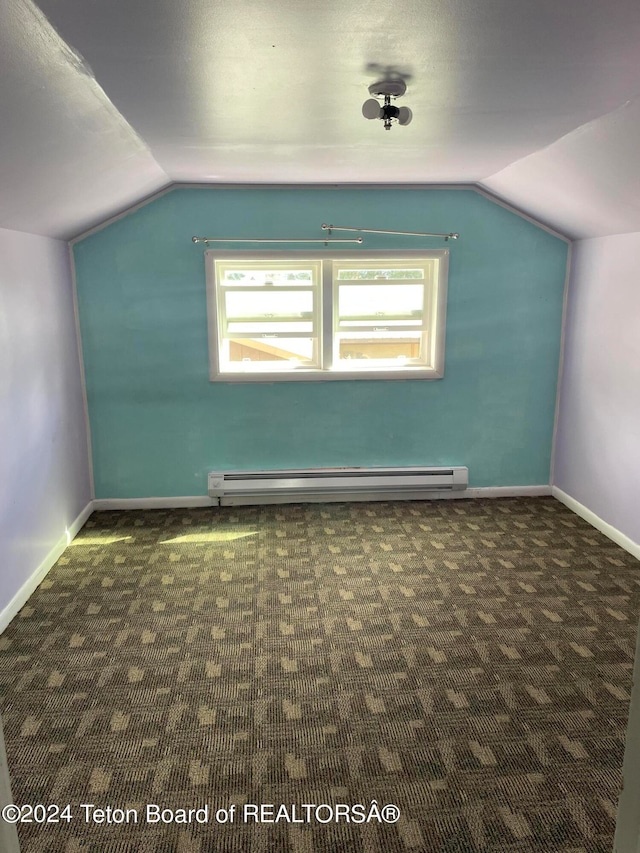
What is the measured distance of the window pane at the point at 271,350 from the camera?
4.58m

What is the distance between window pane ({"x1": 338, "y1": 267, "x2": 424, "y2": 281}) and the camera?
178 inches

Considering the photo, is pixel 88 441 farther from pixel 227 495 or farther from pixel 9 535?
pixel 9 535

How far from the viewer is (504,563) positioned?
3688 mm

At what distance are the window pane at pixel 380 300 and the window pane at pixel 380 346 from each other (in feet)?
0.52

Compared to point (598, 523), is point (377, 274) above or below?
above

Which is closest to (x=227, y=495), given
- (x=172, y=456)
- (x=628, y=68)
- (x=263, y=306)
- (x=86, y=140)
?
(x=172, y=456)

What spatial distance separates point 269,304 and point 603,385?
7.89 feet

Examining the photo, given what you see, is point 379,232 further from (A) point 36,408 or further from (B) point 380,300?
(A) point 36,408

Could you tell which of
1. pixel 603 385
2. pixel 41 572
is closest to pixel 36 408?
pixel 41 572

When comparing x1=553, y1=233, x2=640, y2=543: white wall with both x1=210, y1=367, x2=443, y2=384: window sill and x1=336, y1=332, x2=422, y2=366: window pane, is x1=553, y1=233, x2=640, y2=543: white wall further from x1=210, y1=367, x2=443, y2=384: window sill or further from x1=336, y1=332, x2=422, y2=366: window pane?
x1=336, y1=332, x2=422, y2=366: window pane

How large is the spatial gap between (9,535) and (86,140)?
1950mm

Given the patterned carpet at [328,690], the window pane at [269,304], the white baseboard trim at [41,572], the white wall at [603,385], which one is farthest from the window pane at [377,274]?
the white baseboard trim at [41,572]

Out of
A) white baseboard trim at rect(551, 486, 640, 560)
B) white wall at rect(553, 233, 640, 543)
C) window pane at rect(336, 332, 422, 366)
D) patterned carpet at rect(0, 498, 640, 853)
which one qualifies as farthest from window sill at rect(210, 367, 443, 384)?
white baseboard trim at rect(551, 486, 640, 560)

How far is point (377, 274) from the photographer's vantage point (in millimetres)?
4523
